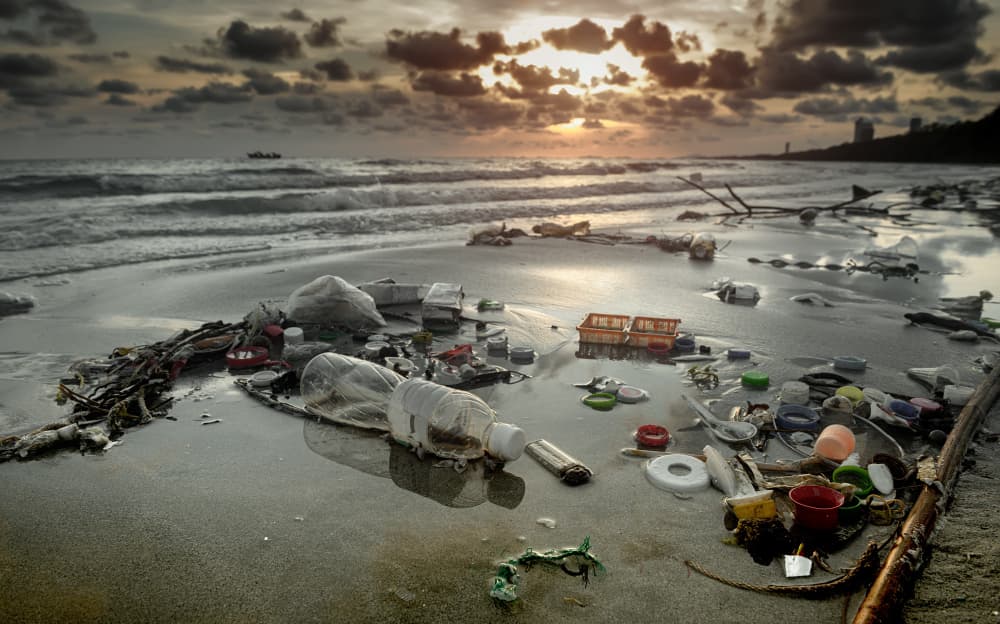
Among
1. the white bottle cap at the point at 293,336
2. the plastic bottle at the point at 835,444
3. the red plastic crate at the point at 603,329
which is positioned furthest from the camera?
the red plastic crate at the point at 603,329

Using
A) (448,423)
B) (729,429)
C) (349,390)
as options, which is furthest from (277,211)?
(729,429)

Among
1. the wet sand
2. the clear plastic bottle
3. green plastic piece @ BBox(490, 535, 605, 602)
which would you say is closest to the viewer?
the wet sand

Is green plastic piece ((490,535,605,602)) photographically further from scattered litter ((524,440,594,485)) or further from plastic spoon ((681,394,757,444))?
plastic spoon ((681,394,757,444))

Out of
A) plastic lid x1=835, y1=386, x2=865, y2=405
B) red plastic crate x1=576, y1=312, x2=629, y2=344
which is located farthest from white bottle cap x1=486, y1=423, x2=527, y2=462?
red plastic crate x1=576, y1=312, x2=629, y2=344

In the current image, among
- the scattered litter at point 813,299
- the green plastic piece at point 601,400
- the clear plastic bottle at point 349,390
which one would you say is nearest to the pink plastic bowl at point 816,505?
the green plastic piece at point 601,400

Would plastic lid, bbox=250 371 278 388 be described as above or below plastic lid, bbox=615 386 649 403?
above

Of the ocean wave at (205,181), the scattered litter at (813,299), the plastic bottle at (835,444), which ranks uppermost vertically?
the ocean wave at (205,181)

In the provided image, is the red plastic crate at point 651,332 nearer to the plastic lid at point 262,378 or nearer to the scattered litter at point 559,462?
the scattered litter at point 559,462

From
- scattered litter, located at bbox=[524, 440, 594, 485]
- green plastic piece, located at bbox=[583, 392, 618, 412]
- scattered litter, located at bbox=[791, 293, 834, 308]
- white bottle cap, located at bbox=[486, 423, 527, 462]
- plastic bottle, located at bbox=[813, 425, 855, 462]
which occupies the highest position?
white bottle cap, located at bbox=[486, 423, 527, 462]
